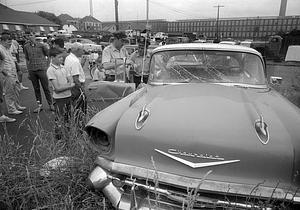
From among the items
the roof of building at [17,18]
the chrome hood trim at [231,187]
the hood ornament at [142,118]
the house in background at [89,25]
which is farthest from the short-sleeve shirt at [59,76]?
the house in background at [89,25]

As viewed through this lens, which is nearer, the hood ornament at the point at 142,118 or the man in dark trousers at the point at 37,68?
the hood ornament at the point at 142,118

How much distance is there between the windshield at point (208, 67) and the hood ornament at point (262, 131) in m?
1.24

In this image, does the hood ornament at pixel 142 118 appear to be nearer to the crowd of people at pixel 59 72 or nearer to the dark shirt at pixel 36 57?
the crowd of people at pixel 59 72

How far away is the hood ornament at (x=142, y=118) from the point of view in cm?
225

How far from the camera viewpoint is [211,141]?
6.59ft

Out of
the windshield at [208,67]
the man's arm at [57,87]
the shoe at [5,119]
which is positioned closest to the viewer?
the windshield at [208,67]

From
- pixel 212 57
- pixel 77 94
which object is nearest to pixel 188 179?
pixel 212 57

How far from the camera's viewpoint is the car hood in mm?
1987

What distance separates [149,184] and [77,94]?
2.83 metres

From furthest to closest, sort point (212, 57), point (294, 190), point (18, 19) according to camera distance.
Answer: point (18, 19), point (212, 57), point (294, 190)

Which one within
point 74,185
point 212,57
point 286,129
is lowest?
point 74,185

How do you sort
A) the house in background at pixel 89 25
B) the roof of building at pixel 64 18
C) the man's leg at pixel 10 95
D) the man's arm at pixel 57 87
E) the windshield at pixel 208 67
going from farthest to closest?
the roof of building at pixel 64 18 < the house in background at pixel 89 25 < the man's leg at pixel 10 95 < the man's arm at pixel 57 87 < the windshield at pixel 208 67

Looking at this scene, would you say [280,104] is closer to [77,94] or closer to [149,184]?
[149,184]

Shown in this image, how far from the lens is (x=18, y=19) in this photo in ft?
152
